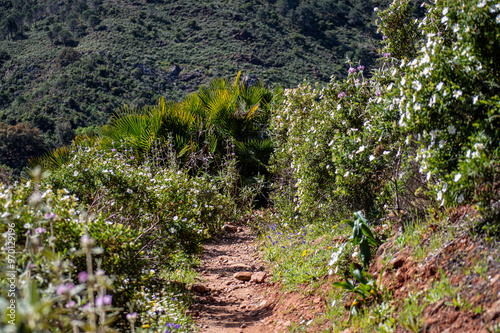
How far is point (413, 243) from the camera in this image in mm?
2846

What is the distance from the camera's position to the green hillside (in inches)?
1086

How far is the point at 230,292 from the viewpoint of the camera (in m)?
4.48

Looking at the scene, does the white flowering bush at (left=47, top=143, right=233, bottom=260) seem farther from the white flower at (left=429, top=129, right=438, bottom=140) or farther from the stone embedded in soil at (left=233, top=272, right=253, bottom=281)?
the white flower at (left=429, top=129, right=438, bottom=140)

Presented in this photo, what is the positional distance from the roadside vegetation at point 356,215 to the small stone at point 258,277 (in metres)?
0.19

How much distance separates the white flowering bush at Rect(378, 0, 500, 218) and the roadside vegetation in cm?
1

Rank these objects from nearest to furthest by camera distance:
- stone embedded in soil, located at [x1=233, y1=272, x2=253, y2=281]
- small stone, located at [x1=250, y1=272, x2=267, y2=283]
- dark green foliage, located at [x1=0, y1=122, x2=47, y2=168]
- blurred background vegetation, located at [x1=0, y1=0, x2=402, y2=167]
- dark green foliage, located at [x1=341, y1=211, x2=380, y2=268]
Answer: dark green foliage, located at [x1=341, y1=211, x2=380, y2=268]
small stone, located at [x1=250, y1=272, x2=267, y2=283]
stone embedded in soil, located at [x1=233, y1=272, x2=253, y2=281]
dark green foliage, located at [x1=0, y1=122, x2=47, y2=168]
blurred background vegetation, located at [x1=0, y1=0, x2=402, y2=167]

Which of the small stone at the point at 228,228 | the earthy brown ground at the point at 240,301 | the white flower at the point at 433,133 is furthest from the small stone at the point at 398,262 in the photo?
the small stone at the point at 228,228

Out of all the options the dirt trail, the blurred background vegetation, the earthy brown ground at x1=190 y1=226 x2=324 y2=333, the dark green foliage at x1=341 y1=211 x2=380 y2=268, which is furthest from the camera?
the blurred background vegetation

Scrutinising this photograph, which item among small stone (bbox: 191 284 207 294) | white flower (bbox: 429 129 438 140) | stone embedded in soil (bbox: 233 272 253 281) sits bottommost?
stone embedded in soil (bbox: 233 272 253 281)

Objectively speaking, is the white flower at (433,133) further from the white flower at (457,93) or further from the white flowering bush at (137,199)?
the white flowering bush at (137,199)

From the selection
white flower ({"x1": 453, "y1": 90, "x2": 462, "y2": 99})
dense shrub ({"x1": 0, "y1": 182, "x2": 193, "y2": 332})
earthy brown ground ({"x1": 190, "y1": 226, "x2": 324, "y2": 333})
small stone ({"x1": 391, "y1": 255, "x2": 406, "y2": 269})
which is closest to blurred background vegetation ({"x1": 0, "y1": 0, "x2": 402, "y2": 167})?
earthy brown ground ({"x1": 190, "y1": 226, "x2": 324, "y2": 333})

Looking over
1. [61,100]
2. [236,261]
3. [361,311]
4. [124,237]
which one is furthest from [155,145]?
[61,100]

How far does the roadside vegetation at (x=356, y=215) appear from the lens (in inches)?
84.7

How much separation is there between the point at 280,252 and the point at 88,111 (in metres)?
24.8
